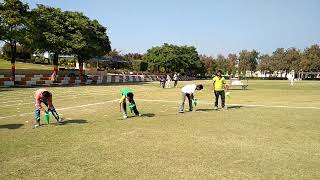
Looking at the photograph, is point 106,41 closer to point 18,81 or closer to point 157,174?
point 18,81

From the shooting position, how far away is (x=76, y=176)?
21.9ft

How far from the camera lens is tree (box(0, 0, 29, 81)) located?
34.3 metres

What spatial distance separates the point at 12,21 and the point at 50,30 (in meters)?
7.79

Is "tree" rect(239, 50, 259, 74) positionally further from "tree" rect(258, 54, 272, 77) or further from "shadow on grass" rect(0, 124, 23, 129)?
"shadow on grass" rect(0, 124, 23, 129)

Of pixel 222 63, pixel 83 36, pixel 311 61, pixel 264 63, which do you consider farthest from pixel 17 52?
pixel 311 61

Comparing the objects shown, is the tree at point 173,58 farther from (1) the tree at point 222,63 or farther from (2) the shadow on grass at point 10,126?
(2) the shadow on grass at point 10,126

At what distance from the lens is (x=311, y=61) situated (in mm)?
107562

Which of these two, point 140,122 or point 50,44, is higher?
point 50,44

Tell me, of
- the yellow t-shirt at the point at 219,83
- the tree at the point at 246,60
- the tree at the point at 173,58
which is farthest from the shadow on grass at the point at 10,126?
the tree at the point at 246,60

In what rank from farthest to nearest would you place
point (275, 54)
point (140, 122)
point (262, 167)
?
point (275, 54)
point (140, 122)
point (262, 167)

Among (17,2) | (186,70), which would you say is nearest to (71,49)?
(17,2)

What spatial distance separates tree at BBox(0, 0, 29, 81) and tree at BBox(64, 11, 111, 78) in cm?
691

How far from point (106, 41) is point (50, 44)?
9.86 m

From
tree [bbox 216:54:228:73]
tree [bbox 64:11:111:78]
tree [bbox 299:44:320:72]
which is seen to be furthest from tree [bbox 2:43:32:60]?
tree [bbox 299:44:320:72]
